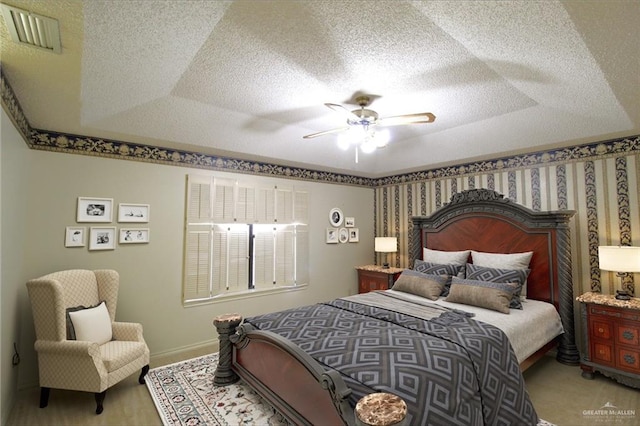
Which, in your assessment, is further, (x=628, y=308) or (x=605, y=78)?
(x=628, y=308)

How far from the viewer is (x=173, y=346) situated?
3.67m

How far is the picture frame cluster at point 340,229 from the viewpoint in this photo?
5254 millimetres

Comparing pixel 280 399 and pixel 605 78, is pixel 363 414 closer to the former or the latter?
pixel 280 399

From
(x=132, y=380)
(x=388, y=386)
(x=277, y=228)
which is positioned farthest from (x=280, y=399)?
(x=277, y=228)

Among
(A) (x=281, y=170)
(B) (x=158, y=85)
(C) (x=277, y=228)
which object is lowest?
(C) (x=277, y=228)

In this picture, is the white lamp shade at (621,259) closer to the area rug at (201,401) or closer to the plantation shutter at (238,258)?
the area rug at (201,401)

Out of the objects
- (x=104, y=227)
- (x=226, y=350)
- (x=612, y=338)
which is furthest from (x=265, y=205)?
(x=612, y=338)

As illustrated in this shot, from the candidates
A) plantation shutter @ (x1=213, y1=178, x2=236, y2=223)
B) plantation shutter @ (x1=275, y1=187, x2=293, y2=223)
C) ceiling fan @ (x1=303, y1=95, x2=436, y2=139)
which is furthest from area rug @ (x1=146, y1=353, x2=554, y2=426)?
ceiling fan @ (x1=303, y1=95, x2=436, y2=139)

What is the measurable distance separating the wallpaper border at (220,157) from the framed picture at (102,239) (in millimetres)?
830

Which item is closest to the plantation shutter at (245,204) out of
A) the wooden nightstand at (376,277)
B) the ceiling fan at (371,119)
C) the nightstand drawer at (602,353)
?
the ceiling fan at (371,119)

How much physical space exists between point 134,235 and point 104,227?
30 centimetres

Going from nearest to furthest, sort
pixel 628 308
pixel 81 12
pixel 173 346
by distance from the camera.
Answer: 1. pixel 81 12
2. pixel 628 308
3. pixel 173 346

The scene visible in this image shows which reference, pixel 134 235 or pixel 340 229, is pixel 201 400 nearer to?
pixel 134 235

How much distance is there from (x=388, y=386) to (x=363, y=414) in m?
0.35
